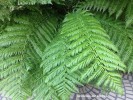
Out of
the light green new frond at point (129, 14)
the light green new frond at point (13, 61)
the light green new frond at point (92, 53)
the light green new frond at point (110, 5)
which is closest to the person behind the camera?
the light green new frond at point (92, 53)

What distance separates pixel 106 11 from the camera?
2699mm

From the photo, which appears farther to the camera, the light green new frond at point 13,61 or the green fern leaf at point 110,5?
the green fern leaf at point 110,5

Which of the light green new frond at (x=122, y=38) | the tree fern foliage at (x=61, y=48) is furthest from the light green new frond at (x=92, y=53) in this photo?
the light green new frond at (x=122, y=38)

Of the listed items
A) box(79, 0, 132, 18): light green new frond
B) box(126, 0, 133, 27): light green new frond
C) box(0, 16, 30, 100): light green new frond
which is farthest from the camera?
box(79, 0, 132, 18): light green new frond

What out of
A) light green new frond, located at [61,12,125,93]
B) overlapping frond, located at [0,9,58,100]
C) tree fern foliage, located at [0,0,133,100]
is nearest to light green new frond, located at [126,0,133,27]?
tree fern foliage, located at [0,0,133,100]

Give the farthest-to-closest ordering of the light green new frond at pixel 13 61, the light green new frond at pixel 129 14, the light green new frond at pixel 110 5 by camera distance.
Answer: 1. the light green new frond at pixel 110 5
2. the light green new frond at pixel 129 14
3. the light green new frond at pixel 13 61

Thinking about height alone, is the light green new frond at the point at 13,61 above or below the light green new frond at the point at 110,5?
below

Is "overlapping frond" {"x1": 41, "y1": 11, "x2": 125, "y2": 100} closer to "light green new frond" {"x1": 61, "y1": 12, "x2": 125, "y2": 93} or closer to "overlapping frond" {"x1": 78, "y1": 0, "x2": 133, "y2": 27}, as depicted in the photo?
"light green new frond" {"x1": 61, "y1": 12, "x2": 125, "y2": 93}

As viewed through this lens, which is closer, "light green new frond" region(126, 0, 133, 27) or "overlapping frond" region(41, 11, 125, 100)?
"overlapping frond" region(41, 11, 125, 100)

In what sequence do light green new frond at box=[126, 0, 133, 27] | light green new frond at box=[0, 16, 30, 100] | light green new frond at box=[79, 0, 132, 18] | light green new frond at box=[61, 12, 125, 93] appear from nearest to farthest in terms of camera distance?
light green new frond at box=[61, 12, 125, 93] < light green new frond at box=[0, 16, 30, 100] < light green new frond at box=[126, 0, 133, 27] < light green new frond at box=[79, 0, 132, 18]

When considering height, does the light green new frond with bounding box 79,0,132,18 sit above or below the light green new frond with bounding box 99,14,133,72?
above

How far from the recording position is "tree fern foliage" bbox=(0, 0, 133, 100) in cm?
207

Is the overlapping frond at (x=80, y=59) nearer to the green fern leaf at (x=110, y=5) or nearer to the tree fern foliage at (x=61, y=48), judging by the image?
the tree fern foliage at (x=61, y=48)

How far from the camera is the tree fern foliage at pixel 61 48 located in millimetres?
2074
